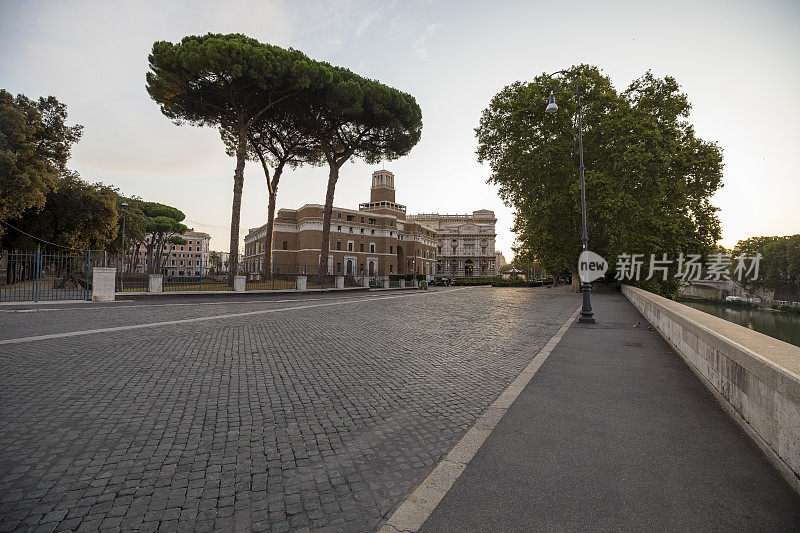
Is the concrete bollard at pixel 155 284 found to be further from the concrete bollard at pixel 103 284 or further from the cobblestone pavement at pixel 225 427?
the cobblestone pavement at pixel 225 427

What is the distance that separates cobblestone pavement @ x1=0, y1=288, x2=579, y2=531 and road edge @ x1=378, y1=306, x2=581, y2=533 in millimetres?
82

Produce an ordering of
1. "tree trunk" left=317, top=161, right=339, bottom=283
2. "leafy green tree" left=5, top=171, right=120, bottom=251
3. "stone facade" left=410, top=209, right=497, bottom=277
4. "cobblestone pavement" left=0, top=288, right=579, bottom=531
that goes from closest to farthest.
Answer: "cobblestone pavement" left=0, top=288, right=579, bottom=531 → "leafy green tree" left=5, top=171, right=120, bottom=251 → "tree trunk" left=317, top=161, right=339, bottom=283 → "stone facade" left=410, top=209, right=497, bottom=277

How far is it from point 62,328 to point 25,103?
73.7 ft

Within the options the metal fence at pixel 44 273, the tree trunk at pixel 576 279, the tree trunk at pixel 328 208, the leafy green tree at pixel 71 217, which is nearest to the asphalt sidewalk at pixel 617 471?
the metal fence at pixel 44 273

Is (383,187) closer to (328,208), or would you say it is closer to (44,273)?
(328,208)

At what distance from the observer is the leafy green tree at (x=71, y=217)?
2548 cm

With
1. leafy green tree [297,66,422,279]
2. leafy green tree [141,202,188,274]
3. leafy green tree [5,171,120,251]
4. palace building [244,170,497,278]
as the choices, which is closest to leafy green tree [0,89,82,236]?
leafy green tree [5,171,120,251]

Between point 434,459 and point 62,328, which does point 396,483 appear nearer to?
point 434,459

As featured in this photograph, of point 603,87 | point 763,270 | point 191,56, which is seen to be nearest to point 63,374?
point 191,56

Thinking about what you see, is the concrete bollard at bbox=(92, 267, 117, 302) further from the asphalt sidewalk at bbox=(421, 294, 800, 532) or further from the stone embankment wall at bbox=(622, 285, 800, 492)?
the stone embankment wall at bbox=(622, 285, 800, 492)

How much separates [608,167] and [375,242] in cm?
4123

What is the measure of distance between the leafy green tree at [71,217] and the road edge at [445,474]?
1245 inches

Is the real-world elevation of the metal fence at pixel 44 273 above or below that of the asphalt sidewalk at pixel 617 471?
above

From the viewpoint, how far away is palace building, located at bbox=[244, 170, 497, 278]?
55.9 m
